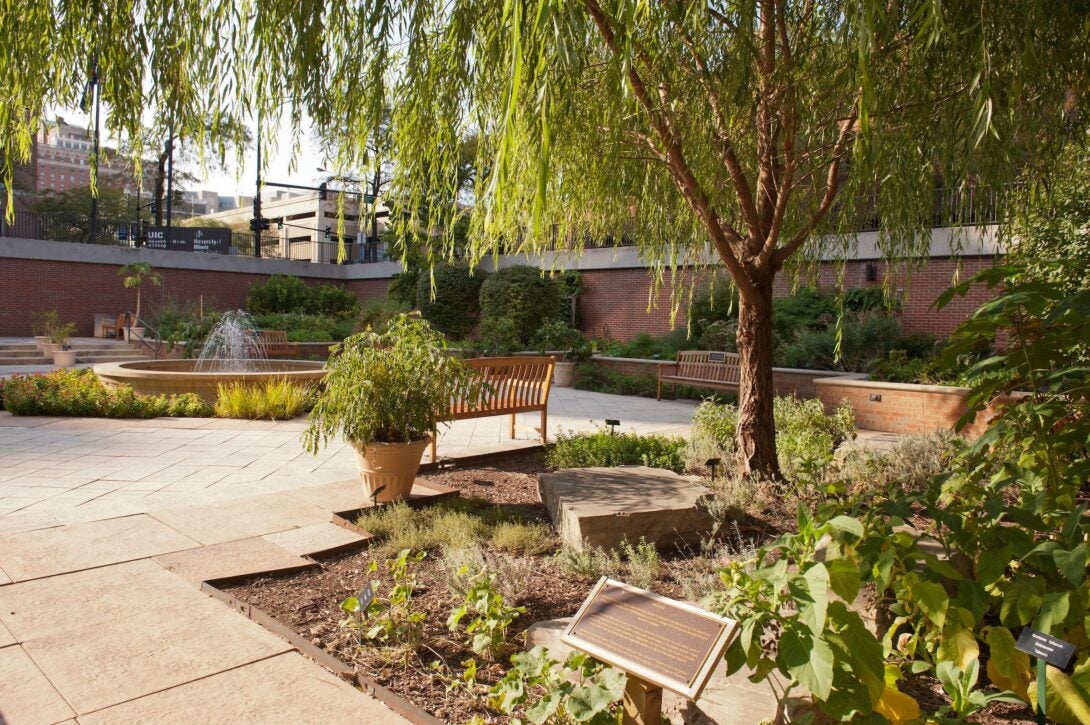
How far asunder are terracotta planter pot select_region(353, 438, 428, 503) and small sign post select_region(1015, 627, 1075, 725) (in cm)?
367

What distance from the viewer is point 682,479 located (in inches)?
199

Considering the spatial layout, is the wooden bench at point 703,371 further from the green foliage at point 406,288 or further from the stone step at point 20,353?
the stone step at point 20,353

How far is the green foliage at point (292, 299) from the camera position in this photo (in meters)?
24.8

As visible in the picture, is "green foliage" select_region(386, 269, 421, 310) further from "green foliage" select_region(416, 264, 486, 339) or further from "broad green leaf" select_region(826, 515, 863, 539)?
"broad green leaf" select_region(826, 515, 863, 539)

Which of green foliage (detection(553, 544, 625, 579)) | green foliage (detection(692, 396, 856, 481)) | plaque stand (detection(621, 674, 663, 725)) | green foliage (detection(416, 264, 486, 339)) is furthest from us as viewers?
green foliage (detection(416, 264, 486, 339))

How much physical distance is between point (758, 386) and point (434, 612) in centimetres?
320

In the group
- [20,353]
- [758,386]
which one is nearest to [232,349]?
[20,353]

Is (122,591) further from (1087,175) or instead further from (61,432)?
(1087,175)

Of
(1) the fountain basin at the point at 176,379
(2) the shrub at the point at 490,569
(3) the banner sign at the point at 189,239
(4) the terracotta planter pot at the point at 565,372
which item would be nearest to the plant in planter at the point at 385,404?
(2) the shrub at the point at 490,569

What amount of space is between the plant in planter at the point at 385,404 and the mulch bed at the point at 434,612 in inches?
32.5

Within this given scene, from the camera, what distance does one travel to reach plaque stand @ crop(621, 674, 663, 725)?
207 centimetres

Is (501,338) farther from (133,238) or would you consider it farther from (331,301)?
(133,238)

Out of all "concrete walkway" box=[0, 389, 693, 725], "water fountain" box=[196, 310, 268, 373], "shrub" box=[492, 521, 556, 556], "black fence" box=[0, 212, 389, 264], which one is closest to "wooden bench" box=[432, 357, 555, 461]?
"concrete walkway" box=[0, 389, 693, 725]

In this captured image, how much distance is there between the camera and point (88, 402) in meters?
9.13
